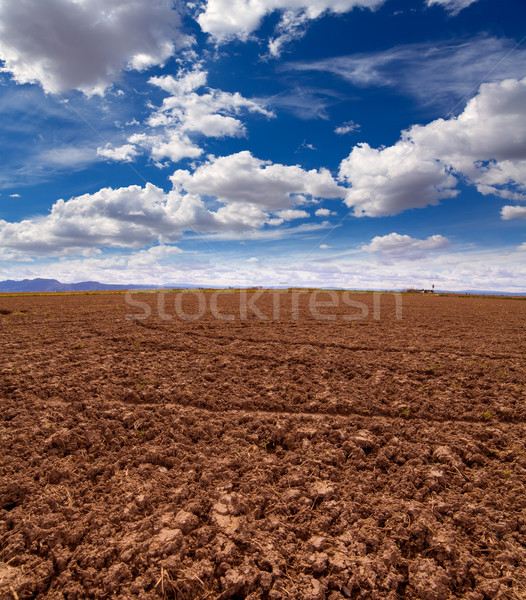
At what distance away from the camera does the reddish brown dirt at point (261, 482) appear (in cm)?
332

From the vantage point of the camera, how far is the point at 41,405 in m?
7.07

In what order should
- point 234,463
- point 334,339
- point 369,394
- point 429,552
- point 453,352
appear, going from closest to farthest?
point 429,552, point 234,463, point 369,394, point 453,352, point 334,339

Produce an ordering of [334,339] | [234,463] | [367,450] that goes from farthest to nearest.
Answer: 1. [334,339]
2. [367,450]
3. [234,463]

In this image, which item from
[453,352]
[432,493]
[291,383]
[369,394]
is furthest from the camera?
[453,352]

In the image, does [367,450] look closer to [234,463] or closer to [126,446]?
[234,463]

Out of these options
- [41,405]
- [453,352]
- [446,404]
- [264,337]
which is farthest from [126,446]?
[453,352]

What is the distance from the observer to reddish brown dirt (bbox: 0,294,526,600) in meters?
3.32

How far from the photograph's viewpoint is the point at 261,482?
467 cm

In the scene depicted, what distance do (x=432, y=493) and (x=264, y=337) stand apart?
424 inches

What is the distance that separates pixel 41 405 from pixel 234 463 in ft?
15.9

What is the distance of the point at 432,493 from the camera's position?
452 centimetres

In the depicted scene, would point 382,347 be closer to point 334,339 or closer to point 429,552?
point 334,339

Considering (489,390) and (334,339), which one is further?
(334,339)

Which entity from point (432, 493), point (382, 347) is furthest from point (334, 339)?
point (432, 493)
